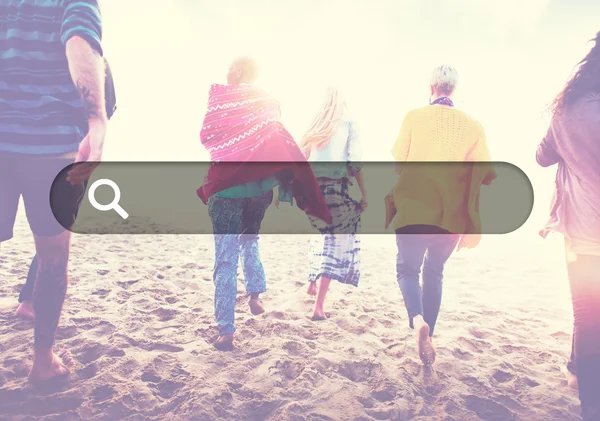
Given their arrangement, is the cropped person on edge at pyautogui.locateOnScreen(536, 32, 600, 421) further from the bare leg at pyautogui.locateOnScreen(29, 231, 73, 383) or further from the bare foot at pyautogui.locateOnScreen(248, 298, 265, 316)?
the bare leg at pyautogui.locateOnScreen(29, 231, 73, 383)

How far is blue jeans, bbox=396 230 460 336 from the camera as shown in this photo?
2.36 m

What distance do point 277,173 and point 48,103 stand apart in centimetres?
128

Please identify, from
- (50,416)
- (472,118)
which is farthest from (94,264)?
(472,118)

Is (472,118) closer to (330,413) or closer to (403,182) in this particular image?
(403,182)

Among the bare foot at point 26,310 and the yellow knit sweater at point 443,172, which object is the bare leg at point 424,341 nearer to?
the yellow knit sweater at point 443,172

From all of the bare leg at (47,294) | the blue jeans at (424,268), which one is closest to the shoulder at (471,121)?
the blue jeans at (424,268)

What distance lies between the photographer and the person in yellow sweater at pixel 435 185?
231 cm

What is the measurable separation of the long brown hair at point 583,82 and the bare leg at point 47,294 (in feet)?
7.74

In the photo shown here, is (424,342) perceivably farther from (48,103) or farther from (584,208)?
(48,103)

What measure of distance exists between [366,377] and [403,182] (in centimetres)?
114

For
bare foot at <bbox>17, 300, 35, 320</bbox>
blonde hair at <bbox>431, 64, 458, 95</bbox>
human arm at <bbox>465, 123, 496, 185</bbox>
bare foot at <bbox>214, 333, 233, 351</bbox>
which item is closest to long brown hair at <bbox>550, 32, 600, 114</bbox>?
human arm at <bbox>465, 123, 496, 185</bbox>

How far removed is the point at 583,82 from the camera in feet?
5.82

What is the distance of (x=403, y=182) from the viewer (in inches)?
94.2

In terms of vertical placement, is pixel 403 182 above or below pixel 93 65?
below
